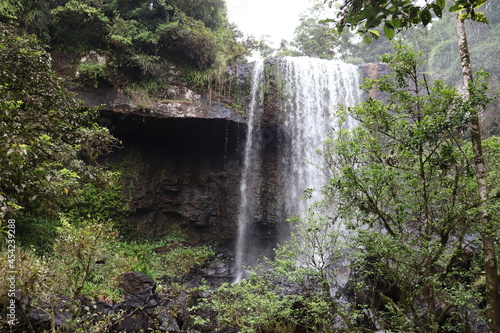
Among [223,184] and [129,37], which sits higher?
[129,37]

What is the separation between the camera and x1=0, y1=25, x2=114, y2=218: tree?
10.9ft

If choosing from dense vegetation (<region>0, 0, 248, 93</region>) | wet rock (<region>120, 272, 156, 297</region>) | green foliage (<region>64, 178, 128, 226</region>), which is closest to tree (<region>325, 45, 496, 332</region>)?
wet rock (<region>120, 272, 156, 297</region>)

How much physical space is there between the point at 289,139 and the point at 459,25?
942 centimetres

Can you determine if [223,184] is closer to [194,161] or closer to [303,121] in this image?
[194,161]

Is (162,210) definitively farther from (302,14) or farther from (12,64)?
(302,14)

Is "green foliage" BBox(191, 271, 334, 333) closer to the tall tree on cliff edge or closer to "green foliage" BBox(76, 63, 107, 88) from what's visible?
the tall tree on cliff edge

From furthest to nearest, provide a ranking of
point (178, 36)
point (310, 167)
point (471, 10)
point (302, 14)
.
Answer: point (302, 14) → point (310, 167) → point (178, 36) → point (471, 10)

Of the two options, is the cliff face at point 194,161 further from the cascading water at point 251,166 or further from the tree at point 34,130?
the tree at point 34,130

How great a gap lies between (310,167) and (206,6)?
850 cm

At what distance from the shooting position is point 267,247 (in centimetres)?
1373

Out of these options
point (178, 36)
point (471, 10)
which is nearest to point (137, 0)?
point (178, 36)

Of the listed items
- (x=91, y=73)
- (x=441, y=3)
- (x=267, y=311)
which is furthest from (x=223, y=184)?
(x=441, y=3)

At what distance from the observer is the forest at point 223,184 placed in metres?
4.02

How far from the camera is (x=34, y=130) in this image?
480 cm
